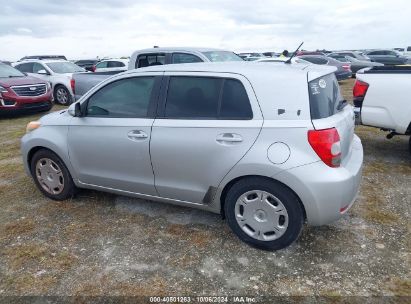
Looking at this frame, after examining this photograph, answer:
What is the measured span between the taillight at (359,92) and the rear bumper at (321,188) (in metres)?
2.75

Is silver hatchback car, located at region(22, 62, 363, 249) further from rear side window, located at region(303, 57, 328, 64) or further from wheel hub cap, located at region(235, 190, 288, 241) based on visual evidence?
rear side window, located at region(303, 57, 328, 64)

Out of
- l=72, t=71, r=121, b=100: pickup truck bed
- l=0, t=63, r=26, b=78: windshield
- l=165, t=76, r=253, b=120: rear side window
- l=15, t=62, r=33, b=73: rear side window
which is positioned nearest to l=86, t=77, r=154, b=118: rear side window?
l=165, t=76, r=253, b=120: rear side window

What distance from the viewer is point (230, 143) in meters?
3.17

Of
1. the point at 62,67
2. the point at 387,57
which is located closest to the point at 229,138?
the point at 62,67

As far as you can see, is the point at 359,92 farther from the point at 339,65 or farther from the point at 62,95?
the point at 339,65

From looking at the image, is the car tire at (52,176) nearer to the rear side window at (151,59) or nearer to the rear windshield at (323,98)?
the rear windshield at (323,98)

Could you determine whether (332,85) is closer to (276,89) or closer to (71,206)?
(276,89)

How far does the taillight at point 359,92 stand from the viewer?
534 cm

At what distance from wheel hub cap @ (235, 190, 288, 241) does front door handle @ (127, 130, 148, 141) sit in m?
1.16

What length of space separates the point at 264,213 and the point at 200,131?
3.13ft

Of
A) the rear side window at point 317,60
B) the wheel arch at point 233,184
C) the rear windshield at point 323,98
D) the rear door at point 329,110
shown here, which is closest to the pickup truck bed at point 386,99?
the rear door at point 329,110

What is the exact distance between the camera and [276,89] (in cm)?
307

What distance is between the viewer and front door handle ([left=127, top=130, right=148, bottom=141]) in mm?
3576

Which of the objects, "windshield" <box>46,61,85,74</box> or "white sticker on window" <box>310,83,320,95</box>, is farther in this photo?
"windshield" <box>46,61,85,74</box>
